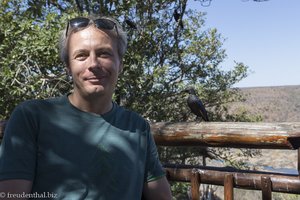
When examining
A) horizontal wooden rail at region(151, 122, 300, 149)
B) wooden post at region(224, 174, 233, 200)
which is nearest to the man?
wooden post at region(224, 174, 233, 200)

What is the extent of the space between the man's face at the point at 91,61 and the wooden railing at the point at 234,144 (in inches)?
37.1

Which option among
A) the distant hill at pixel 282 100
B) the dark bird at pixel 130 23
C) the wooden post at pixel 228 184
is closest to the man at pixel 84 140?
the wooden post at pixel 228 184

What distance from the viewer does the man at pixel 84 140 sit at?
44.4 inches

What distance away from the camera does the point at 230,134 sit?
79.7 inches

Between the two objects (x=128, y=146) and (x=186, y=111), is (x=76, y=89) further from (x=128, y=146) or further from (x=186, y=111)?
(x=186, y=111)

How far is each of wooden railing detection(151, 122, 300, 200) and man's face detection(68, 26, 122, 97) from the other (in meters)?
0.94

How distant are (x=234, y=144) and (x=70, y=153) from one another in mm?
1115

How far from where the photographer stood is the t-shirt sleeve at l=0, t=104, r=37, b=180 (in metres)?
1.09

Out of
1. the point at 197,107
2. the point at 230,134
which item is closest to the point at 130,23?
the point at 197,107

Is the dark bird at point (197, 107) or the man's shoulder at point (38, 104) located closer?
the man's shoulder at point (38, 104)

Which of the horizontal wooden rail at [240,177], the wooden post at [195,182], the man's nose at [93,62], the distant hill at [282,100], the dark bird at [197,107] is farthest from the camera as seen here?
the distant hill at [282,100]

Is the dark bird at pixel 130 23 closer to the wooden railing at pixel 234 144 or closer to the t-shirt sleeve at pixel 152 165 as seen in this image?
the wooden railing at pixel 234 144

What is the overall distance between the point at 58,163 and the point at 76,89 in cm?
28

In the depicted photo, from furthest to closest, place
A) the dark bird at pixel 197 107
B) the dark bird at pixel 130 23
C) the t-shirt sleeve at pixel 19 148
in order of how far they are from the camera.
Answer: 1. the dark bird at pixel 130 23
2. the dark bird at pixel 197 107
3. the t-shirt sleeve at pixel 19 148
